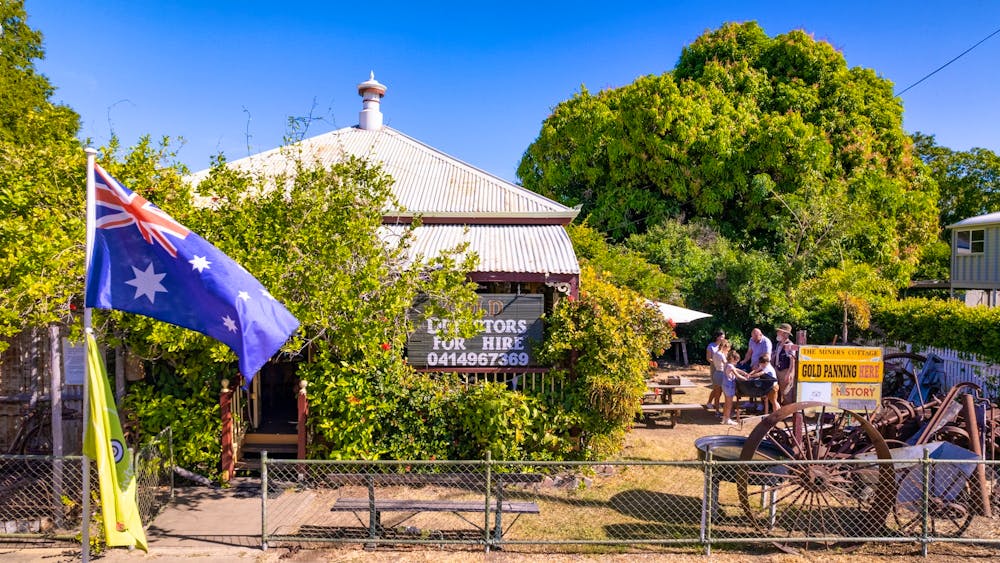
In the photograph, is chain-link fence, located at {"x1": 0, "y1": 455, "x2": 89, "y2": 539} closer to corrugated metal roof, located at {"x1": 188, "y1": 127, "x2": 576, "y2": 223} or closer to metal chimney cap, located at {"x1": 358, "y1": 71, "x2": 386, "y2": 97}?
corrugated metal roof, located at {"x1": 188, "y1": 127, "x2": 576, "y2": 223}

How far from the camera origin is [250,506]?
7.59 m

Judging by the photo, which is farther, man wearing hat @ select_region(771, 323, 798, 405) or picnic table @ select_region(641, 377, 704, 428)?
man wearing hat @ select_region(771, 323, 798, 405)

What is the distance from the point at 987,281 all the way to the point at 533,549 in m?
27.1

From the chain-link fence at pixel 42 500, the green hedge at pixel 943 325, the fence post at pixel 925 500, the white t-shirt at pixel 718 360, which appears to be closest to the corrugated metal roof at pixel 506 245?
the white t-shirt at pixel 718 360

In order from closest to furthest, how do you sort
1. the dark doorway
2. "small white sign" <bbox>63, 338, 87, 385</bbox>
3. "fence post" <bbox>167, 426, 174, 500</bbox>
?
"small white sign" <bbox>63, 338, 87, 385</bbox> → "fence post" <bbox>167, 426, 174, 500</bbox> → the dark doorway

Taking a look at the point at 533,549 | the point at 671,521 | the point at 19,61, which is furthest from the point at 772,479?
the point at 19,61

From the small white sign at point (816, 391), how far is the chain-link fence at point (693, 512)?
76 cm

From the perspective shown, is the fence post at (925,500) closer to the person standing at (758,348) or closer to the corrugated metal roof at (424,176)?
the person standing at (758,348)

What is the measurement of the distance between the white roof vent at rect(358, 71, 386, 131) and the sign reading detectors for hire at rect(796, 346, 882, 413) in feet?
36.5

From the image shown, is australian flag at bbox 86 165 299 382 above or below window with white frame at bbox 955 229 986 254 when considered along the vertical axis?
below

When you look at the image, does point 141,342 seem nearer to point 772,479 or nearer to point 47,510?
point 47,510

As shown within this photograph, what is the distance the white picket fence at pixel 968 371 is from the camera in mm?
11953

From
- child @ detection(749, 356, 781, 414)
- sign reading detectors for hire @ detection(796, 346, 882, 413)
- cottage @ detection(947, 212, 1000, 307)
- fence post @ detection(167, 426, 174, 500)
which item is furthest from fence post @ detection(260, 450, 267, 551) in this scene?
cottage @ detection(947, 212, 1000, 307)

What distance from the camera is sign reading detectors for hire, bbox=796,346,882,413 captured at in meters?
7.18
